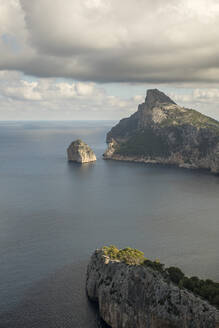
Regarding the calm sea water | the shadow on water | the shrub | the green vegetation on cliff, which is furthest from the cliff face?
the calm sea water

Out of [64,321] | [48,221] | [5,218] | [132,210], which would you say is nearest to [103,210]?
[132,210]

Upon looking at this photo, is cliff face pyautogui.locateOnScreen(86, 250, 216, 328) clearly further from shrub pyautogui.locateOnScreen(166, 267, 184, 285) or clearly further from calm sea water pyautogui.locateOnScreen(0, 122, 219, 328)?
calm sea water pyautogui.locateOnScreen(0, 122, 219, 328)

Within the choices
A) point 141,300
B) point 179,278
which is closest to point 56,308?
point 141,300

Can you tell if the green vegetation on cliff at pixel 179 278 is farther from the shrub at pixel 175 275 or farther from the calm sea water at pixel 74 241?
the calm sea water at pixel 74 241

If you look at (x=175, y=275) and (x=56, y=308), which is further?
(x=56, y=308)

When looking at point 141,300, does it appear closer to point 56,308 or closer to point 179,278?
point 179,278

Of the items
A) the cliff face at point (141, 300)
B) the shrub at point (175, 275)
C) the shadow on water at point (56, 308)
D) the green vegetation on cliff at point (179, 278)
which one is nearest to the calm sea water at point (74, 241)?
the shadow on water at point (56, 308)
